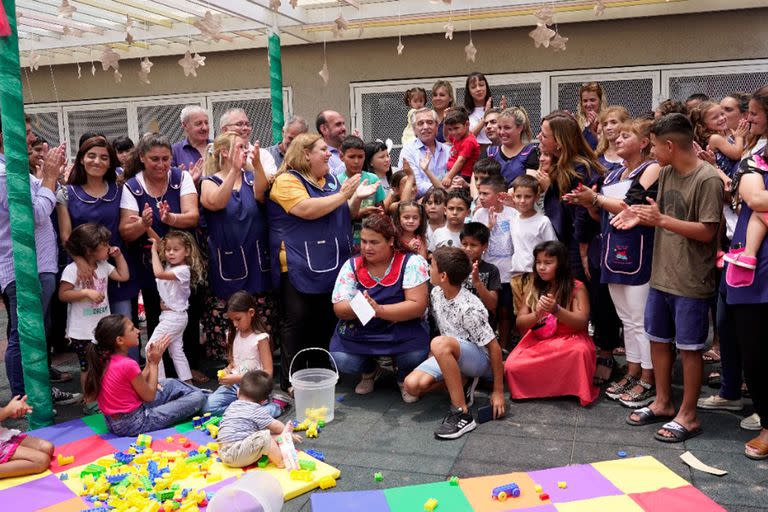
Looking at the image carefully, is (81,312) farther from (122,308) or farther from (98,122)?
(98,122)

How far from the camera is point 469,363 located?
436cm

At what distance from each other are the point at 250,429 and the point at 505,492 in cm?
139

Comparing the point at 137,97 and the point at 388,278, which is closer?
the point at 388,278

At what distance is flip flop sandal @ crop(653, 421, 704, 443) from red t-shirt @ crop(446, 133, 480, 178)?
9.20ft

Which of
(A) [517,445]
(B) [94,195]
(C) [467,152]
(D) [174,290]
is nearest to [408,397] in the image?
(A) [517,445]

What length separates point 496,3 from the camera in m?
7.23

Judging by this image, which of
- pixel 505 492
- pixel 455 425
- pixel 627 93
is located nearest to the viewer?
pixel 505 492

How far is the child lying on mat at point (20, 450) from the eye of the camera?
3631mm

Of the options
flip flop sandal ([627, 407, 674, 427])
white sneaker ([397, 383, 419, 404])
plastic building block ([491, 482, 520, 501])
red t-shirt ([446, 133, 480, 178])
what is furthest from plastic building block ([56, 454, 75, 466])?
red t-shirt ([446, 133, 480, 178])

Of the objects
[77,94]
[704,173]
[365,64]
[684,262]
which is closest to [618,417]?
[684,262]

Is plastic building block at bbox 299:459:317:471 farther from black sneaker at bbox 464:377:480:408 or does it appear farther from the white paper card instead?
black sneaker at bbox 464:377:480:408

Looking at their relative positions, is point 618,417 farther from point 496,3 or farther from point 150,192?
point 496,3

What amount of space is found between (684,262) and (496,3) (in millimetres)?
4332

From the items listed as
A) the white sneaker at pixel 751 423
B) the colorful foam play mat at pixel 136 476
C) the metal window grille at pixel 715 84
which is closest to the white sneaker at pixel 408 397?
the colorful foam play mat at pixel 136 476
